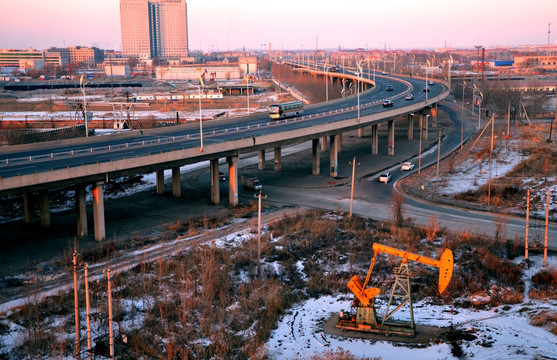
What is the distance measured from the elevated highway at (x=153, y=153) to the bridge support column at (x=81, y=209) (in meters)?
0.06

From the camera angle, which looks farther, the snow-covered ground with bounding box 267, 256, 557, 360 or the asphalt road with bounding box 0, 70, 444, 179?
the asphalt road with bounding box 0, 70, 444, 179

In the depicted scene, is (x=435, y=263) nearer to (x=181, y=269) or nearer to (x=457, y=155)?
(x=181, y=269)

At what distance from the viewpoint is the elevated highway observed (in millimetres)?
36688

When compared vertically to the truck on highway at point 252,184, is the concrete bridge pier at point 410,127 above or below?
above

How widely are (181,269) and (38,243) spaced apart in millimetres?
12266

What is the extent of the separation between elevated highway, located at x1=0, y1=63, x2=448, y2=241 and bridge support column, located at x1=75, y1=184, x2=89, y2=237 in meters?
0.06

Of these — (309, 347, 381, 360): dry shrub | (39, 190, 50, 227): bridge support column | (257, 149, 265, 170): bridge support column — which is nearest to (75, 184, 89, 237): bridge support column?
(39, 190, 50, 227): bridge support column

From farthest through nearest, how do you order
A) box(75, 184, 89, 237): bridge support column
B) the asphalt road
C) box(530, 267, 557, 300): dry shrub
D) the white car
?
the white car → the asphalt road → box(75, 184, 89, 237): bridge support column → box(530, 267, 557, 300): dry shrub

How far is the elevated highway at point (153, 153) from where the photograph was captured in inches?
1444

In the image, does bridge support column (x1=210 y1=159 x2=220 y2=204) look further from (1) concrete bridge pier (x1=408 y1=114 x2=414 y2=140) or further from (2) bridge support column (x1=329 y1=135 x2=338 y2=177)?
(1) concrete bridge pier (x1=408 y1=114 x2=414 y2=140)

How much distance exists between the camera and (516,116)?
351ft

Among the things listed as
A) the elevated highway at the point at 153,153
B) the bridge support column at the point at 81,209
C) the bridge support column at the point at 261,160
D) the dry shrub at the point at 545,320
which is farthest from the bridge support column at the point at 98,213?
the bridge support column at the point at 261,160

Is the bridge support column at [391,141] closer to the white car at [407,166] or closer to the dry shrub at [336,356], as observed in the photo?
the white car at [407,166]

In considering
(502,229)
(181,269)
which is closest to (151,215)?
(181,269)
